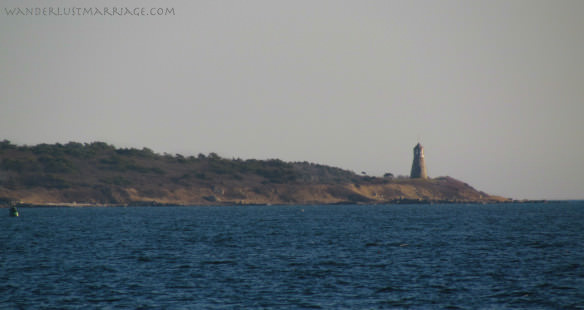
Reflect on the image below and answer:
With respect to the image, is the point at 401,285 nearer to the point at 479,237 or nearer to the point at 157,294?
the point at 157,294

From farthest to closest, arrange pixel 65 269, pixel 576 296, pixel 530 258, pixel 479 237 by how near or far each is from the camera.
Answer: pixel 479 237 → pixel 530 258 → pixel 65 269 → pixel 576 296

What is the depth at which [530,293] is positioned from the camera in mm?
34781

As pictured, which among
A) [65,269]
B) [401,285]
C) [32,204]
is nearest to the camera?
[401,285]

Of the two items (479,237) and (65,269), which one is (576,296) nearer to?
(65,269)

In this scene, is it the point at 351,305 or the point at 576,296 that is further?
the point at 576,296

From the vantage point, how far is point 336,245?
204ft

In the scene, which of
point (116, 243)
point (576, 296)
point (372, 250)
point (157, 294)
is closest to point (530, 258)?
point (372, 250)

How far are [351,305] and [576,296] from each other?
12012 mm

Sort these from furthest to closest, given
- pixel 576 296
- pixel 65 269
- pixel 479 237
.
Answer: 1. pixel 479 237
2. pixel 65 269
3. pixel 576 296

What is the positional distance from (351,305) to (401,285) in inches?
253

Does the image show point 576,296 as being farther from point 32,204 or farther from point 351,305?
point 32,204

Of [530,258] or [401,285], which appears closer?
[401,285]

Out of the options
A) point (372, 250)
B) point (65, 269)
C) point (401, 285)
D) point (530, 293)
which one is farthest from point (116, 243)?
point (530, 293)

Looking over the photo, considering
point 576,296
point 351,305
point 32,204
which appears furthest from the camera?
point 32,204
